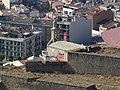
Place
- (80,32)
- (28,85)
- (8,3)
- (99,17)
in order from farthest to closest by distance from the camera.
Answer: (8,3) < (99,17) < (80,32) < (28,85)

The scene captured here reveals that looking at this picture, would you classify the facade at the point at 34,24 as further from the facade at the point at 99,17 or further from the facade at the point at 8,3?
the facade at the point at 8,3

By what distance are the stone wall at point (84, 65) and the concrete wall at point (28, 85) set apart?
69 centimetres

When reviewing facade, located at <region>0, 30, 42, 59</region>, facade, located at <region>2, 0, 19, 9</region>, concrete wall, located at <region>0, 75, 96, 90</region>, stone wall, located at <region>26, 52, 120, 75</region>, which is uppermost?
stone wall, located at <region>26, 52, 120, 75</region>

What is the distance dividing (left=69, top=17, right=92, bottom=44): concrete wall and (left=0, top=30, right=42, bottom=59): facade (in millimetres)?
3243

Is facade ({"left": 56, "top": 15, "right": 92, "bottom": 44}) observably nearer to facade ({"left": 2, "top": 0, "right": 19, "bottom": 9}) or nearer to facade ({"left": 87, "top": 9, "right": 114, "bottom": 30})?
facade ({"left": 87, "top": 9, "right": 114, "bottom": 30})

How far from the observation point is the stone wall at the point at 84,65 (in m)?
9.55

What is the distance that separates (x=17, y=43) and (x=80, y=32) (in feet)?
16.8

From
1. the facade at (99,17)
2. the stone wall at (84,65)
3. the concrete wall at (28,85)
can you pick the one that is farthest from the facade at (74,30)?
the concrete wall at (28,85)

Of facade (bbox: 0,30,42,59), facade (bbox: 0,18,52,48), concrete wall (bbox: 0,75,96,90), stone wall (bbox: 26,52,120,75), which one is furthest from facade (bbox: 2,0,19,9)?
concrete wall (bbox: 0,75,96,90)

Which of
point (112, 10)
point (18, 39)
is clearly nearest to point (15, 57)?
point (18, 39)

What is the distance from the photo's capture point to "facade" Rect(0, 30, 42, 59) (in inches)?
1367

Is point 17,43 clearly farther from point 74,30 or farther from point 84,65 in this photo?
point 84,65

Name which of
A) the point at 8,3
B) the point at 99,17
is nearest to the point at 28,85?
the point at 99,17

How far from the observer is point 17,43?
1373 inches
